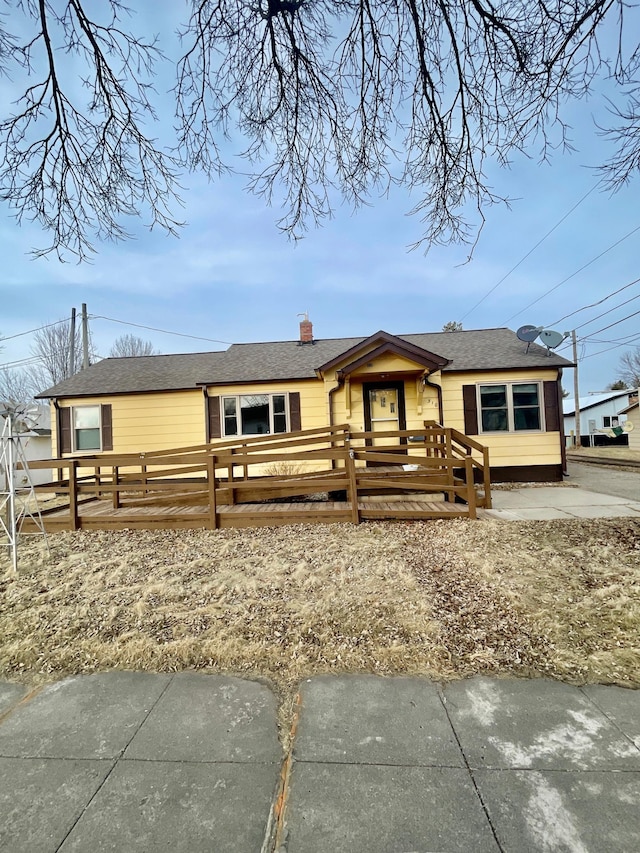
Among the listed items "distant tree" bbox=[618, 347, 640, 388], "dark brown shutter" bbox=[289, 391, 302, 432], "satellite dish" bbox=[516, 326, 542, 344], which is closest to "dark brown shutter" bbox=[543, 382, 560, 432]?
"satellite dish" bbox=[516, 326, 542, 344]

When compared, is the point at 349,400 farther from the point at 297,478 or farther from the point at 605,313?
the point at 605,313

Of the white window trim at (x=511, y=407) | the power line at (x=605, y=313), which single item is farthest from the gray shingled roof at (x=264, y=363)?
the power line at (x=605, y=313)

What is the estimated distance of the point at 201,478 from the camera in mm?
10531

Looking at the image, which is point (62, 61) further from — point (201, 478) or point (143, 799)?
point (201, 478)

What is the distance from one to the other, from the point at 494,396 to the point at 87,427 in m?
11.5

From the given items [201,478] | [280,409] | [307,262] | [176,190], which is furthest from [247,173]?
[201,478]

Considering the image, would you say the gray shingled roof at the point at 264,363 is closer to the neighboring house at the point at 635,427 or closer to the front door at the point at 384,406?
the front door at the point at 384,406

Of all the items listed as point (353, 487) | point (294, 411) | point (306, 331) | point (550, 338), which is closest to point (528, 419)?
point (550, 338)

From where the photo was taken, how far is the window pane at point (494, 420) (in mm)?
10172

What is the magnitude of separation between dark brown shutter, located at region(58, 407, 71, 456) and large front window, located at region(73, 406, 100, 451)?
172 millimetres

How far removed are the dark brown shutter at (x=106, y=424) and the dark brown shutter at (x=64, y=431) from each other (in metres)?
0.96

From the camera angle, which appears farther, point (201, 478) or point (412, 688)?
point (201, 478)

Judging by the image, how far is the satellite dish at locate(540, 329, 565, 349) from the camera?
34.2ft

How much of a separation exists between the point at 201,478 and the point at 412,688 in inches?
360
